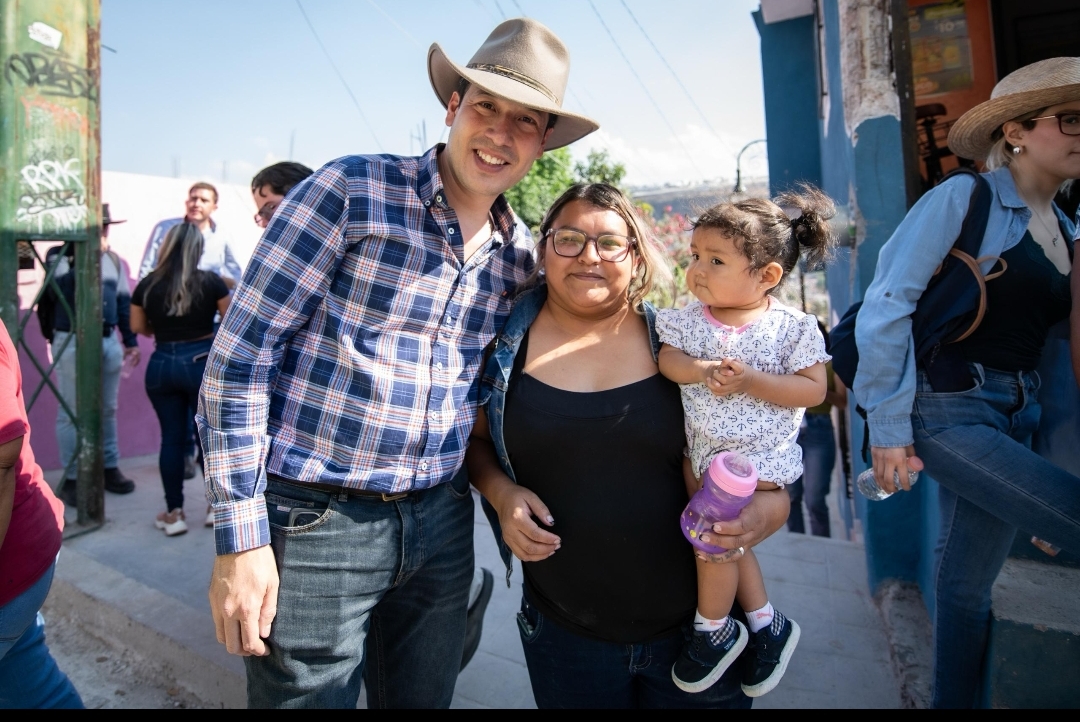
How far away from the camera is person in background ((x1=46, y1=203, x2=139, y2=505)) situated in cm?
487

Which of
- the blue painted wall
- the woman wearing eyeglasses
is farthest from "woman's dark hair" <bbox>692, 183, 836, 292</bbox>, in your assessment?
the blue painted wall

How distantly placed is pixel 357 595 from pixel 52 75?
4.23 m

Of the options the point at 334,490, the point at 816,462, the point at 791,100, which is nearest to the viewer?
the point at 334,490

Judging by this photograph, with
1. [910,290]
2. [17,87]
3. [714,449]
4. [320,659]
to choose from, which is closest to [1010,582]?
[910,290]

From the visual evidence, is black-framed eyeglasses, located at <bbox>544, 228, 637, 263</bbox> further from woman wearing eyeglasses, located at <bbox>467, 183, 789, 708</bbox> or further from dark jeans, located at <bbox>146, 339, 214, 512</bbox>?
dark jeans, located at <bbox>146, 339, 214, 512</bbox>

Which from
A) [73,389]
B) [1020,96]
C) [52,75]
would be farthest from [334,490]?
[73,389]

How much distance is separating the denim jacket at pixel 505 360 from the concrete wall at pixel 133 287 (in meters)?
5.53

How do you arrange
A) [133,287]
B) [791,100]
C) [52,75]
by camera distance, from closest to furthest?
[52,75]
[791,100]
[133,287]

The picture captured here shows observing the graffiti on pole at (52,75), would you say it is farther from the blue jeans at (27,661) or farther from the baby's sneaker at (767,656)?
the baby's sneaker at (767,656)

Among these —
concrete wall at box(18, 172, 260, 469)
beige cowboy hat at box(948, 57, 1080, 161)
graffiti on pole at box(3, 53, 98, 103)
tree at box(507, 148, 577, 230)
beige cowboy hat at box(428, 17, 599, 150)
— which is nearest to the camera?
beige cowboy hat at box(428, 17, 599, 150)

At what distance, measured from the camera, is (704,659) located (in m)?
1.67

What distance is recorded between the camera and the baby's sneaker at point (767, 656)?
1777 millimetres

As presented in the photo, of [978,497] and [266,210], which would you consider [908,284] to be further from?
[266,210]

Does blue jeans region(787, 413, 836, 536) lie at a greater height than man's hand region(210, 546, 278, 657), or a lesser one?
lesser
